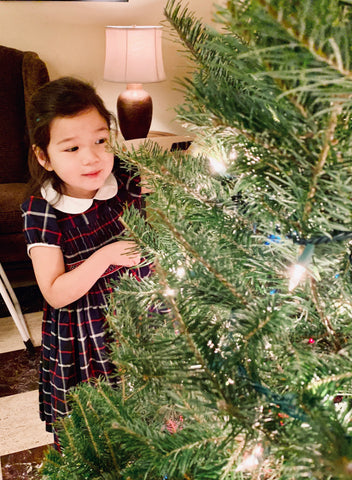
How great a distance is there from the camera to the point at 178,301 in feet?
1.23

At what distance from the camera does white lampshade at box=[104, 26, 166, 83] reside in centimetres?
239

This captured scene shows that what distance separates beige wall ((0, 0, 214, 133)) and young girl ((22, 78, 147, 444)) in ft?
5.69

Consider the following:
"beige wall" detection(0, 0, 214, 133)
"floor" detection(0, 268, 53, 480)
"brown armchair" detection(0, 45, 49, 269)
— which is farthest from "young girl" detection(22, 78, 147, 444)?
"beige wall" detection(0, 0, 214, 133)

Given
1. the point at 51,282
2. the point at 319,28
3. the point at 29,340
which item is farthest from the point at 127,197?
the point at 29,340

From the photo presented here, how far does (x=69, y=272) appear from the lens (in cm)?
92

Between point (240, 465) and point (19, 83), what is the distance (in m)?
2.56

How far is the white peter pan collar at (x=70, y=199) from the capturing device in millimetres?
978

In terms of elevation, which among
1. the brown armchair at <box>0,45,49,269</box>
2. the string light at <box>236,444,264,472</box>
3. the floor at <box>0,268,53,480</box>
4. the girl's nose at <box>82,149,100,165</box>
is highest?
the girl's nose at <box>82,149,100,165</box>

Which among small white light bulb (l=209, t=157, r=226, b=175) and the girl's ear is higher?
small white light bulb (l=209, t=157, r=226, b=175)

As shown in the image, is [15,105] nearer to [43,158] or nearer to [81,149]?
[43,158]

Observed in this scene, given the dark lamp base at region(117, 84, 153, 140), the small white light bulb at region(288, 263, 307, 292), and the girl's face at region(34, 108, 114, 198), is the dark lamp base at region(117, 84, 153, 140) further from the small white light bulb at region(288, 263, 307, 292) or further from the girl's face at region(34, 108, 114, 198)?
the small white light bulb at region(288, 263, 307, 292)

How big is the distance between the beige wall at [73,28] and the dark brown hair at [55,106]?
1.69 metres

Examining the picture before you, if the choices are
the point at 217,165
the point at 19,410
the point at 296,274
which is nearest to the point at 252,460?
the point at 296,274

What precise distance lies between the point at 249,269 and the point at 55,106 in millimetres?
668
